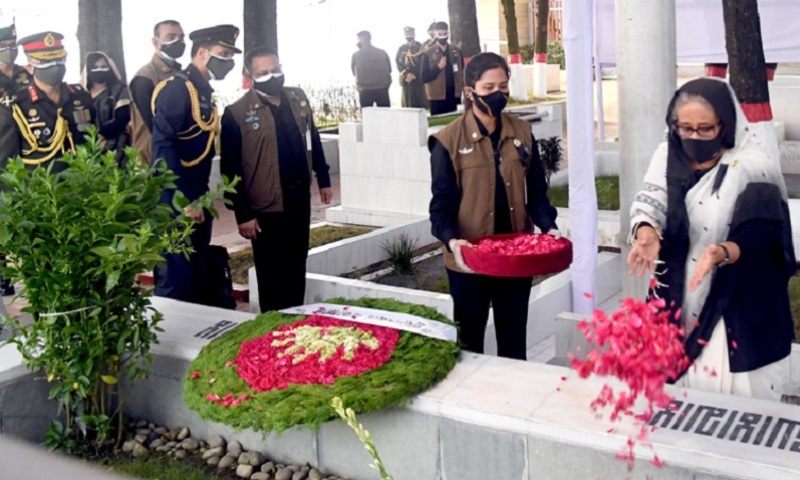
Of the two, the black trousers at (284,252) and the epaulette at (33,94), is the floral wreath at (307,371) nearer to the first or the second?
the black trousers at (284,252)

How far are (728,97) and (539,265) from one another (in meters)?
1.33

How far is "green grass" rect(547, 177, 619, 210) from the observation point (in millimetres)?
10270

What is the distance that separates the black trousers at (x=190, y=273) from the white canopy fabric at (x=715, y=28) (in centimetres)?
577

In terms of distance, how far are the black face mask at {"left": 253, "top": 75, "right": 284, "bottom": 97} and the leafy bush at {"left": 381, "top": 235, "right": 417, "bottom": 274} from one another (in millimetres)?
2493

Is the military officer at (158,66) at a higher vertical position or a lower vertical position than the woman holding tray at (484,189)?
higher

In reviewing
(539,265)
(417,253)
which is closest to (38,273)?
(539,265)

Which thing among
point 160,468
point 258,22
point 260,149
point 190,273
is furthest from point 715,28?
point 160,468

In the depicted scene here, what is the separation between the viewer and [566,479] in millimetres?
3670

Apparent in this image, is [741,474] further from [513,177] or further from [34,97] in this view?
[34,97]

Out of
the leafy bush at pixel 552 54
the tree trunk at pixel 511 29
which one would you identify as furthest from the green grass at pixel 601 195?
the leafy bush at pixel 552 54

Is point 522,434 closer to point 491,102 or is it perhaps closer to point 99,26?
point 491,102

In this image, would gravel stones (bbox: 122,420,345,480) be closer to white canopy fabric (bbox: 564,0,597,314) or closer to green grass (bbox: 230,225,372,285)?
white canopy fabric (bbox: 564,0,597,314)

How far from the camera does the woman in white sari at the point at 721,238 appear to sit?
3662 millimetres

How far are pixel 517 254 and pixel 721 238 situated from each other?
113 centimetres
